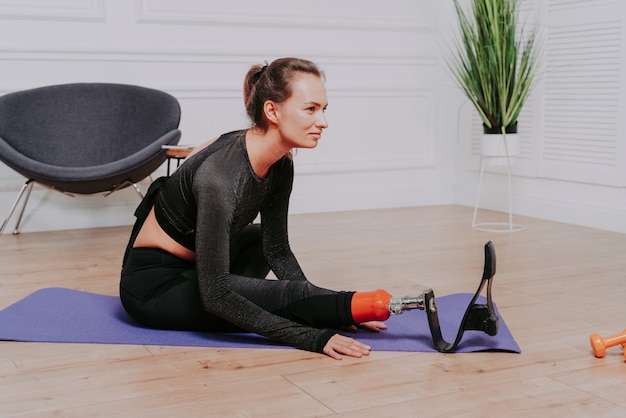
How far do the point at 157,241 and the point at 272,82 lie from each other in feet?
2.01

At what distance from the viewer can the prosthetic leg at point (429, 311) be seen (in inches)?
89.6

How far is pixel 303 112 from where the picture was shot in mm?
2293

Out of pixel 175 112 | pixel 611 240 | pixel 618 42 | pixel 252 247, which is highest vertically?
pixel 618 42

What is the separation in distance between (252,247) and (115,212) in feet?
7.36

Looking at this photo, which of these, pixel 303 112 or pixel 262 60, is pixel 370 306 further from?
pixel 262 60

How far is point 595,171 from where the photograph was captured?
4.63 m

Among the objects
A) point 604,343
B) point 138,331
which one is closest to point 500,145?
point 604,343

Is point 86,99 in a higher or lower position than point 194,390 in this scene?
higher

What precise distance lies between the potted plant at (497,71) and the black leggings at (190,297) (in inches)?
97.3

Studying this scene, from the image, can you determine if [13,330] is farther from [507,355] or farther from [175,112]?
[175,112]

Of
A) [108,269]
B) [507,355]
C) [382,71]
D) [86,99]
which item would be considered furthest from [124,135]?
[507,355]

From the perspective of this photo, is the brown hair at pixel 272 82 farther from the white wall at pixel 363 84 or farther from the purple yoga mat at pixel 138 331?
the white wall at pixel 363 84

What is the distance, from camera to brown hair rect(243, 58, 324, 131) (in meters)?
2.30

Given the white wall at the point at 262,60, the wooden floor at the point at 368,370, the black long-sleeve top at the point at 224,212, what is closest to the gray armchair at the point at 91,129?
the white wall at the point at 262,60
